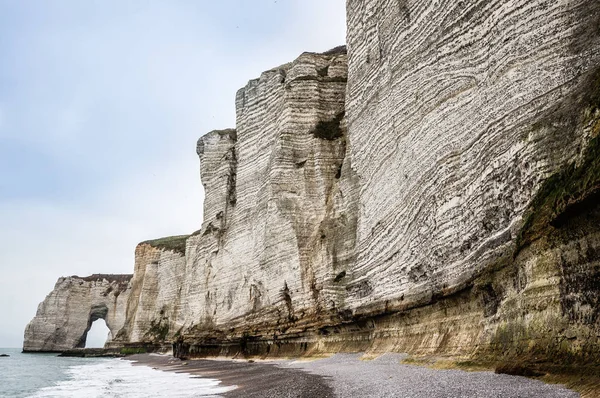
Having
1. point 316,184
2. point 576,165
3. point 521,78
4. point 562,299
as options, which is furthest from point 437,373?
point 316,184

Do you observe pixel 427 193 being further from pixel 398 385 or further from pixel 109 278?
pixel 109 278

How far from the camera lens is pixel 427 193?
12.8 m

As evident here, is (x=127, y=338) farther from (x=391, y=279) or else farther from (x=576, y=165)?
(x=576, y=165)

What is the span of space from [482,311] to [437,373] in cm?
186

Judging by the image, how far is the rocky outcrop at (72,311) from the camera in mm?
66062

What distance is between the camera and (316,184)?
2336cm

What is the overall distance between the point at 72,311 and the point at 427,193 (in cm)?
6498

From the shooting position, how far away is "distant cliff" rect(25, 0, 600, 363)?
7.30m

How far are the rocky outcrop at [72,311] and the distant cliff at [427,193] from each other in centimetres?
4124

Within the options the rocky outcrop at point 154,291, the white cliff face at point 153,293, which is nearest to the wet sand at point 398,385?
the white cliff face at point 153,293

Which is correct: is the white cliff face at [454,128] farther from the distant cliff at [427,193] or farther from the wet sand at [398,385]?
the wet sand at [398,385]

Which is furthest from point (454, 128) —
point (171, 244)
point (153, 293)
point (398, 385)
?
point (153, 293)

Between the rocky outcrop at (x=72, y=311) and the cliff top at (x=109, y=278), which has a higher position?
the cliff top at (x=109, y=278)

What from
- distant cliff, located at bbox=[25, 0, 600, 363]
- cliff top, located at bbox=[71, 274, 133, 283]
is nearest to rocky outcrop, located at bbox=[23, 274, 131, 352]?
cliff top, located at bbox=[71, 274, 133, 283]
